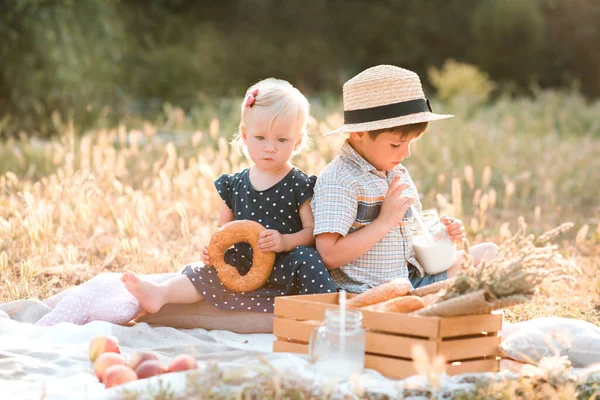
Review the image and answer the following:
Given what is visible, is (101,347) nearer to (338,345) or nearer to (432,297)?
(338,345)

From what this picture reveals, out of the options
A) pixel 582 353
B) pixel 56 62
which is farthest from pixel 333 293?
pixel 56 62

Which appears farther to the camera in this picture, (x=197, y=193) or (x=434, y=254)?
(x=197, y=193)

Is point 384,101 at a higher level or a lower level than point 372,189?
higher

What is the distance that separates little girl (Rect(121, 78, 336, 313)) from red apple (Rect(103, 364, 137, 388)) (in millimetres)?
1025

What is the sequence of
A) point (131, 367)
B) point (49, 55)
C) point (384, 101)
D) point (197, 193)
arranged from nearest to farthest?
point (131, 367)
point (384, 101)
point (197, 193)
point (49, 55)

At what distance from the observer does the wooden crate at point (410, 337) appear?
3.42m

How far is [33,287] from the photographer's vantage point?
5254 mm

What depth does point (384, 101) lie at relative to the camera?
4.43m

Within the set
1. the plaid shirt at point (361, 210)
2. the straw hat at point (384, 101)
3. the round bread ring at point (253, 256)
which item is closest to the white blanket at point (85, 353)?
the round bread ring at point (253, 256)

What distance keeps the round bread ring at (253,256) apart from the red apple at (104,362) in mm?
1048

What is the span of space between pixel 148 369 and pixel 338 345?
2.46 ft

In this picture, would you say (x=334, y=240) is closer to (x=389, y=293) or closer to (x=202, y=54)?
(x=389, y=293)

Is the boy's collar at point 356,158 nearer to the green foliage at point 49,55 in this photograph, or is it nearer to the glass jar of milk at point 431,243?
the glass jar of milk at point 431,243

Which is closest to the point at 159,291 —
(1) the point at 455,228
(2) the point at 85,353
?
(2) the point at 85,353
